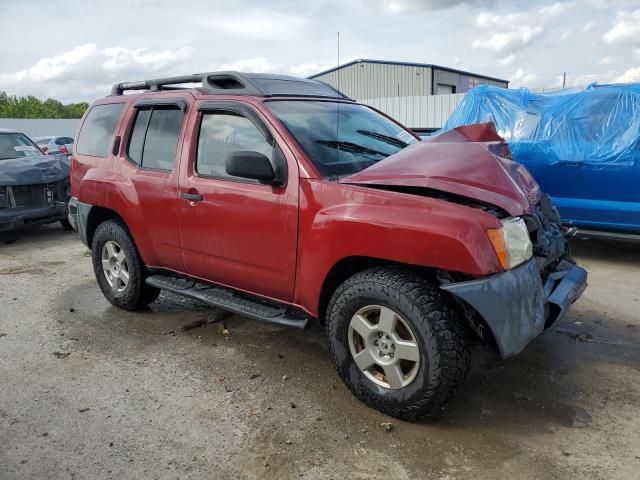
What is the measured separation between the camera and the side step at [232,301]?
11.5 ft

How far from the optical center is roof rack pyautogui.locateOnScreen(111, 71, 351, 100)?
3.89 metres

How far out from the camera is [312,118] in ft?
12.5

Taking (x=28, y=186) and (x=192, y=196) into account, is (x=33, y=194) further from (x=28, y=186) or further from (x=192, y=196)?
(x=192, y=196)

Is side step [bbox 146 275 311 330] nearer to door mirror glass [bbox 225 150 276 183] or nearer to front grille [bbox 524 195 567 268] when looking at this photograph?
door mirror glass [bbox 225 150 276 183]

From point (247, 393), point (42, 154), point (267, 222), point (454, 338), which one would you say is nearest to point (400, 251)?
point (454, 338)

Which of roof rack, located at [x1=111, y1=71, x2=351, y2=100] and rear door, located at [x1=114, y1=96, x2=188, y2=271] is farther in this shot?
rear door, located at [x1=114, y1=96, x2=188, y2=271]

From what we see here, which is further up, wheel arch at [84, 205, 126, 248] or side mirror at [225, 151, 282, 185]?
side mirror at [225, 151, 282, 185]

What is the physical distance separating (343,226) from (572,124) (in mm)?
4460

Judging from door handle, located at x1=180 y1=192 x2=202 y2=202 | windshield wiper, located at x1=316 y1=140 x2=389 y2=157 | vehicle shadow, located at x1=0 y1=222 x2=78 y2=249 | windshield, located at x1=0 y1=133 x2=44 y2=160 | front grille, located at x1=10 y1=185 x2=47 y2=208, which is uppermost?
windshield wiper, located at x1=316 y1=140 x2=389 y2=157

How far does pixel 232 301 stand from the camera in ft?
12.7

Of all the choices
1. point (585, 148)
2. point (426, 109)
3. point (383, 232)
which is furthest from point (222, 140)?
point (426, 109)

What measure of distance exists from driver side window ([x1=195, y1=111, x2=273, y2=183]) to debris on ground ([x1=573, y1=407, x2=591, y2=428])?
248 cm

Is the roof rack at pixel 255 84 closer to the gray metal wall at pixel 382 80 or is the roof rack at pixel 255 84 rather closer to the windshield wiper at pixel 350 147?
the windshield wiper at pixel 350 147

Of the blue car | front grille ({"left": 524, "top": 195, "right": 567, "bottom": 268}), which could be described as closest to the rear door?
front grille ({"left": 524, "top": 195, "right": 567, "bottom": 268})
